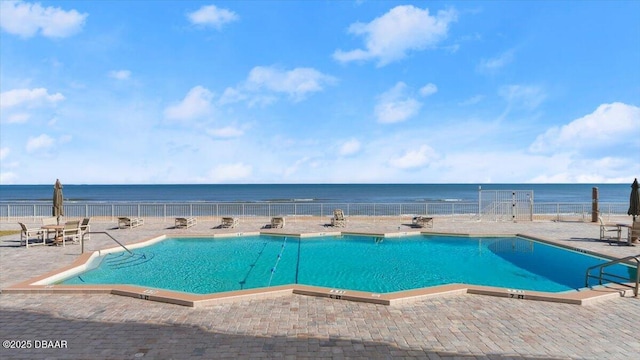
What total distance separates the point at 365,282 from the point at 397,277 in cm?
103


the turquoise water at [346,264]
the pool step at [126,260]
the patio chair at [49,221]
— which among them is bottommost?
the turquoise water at [346,264]

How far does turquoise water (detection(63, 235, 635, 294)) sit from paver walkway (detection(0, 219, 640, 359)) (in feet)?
6.65

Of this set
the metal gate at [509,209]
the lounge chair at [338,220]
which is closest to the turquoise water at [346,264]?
the lounge chair at [338,220]

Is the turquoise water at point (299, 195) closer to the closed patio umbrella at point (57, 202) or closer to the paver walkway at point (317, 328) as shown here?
the closed patio umbrella at point (57, 202)

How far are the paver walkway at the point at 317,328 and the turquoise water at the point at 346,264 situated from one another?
203 centimetres

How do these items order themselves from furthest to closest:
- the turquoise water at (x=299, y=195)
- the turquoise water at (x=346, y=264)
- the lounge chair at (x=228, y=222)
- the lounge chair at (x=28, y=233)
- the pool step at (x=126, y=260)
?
the turquoise water at (x=299, y=195) < the lounge chair at (x=228, y=222) < the lounge chair at (x=28, y=233) < the pool step at (x=126, y=260) < the turquoise water at (x=346, y=264)

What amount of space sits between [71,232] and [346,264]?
383 inches

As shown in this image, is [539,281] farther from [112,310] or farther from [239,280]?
[112,310]

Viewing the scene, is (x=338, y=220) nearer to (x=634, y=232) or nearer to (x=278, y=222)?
(x=278, y=222)

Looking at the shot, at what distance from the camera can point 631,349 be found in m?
4.43

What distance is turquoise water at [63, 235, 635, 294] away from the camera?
861 cm

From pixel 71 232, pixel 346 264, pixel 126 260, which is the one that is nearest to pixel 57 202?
pixel 71 232

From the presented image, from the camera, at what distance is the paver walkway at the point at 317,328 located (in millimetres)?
4293

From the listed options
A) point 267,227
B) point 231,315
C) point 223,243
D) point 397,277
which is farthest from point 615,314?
point 267,227
